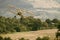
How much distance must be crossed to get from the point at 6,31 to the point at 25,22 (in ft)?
89.8

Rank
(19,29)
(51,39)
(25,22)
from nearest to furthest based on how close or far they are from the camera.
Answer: (51,39)
(19,29)
(25,22)

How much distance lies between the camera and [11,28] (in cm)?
11125

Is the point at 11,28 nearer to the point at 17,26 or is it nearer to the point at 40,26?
the point at 17,26

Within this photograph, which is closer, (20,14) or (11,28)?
(11,28)

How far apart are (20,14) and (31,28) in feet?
95.9

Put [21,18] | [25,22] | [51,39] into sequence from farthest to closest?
[21,18]
[25,22]
[51,39]

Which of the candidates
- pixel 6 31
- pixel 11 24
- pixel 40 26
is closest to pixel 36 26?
pixel 40 26

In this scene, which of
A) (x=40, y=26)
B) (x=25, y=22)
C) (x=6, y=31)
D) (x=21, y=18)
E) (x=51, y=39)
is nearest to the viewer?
(x=51, y=39)

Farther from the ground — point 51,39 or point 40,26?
point 51,39

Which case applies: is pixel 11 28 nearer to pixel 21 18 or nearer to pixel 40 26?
pixel 40 26

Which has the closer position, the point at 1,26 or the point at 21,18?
the point at 1,26

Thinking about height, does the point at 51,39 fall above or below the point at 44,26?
above

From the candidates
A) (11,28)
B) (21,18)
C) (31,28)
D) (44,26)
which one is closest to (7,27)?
(11,28)

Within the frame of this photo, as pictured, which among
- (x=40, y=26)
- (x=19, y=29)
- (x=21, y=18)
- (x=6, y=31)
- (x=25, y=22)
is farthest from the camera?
(x=21, y=18)
